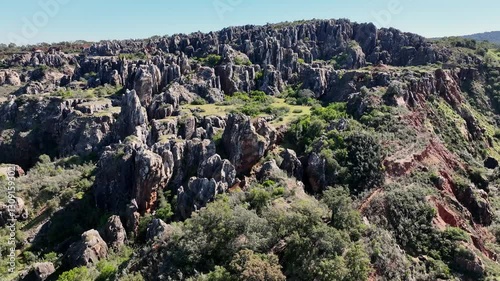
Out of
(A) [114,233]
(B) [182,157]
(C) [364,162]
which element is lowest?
(A) [114,233]

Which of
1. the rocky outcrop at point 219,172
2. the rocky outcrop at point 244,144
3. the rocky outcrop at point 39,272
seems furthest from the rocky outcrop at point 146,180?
the rocky outcrop at point 39,272

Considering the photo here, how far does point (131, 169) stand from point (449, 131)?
160ft

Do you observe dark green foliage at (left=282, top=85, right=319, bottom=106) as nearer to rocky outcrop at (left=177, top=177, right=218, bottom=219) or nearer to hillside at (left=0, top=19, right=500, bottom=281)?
hillside at (left=0, top=19, right=500, bottom=281)

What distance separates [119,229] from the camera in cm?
3847

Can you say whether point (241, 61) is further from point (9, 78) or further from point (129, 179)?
point (9, 78)

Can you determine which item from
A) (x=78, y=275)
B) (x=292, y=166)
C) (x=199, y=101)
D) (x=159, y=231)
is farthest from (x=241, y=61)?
(x=78, y=275)

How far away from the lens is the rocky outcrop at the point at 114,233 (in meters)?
37.4

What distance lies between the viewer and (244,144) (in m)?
47.6

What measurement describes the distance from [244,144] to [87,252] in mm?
21316

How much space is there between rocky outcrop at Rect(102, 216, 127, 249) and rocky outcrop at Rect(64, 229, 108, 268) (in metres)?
2.11

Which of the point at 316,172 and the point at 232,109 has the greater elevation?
the point at 232,109

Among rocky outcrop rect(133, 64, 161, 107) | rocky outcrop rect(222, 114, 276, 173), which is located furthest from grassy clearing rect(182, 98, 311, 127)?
rocky outcrop rect(222, 114, 276, 173)

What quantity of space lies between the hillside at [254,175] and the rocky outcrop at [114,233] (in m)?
0.20

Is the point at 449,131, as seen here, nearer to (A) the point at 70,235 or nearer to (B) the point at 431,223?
(B) the point at 431,223
